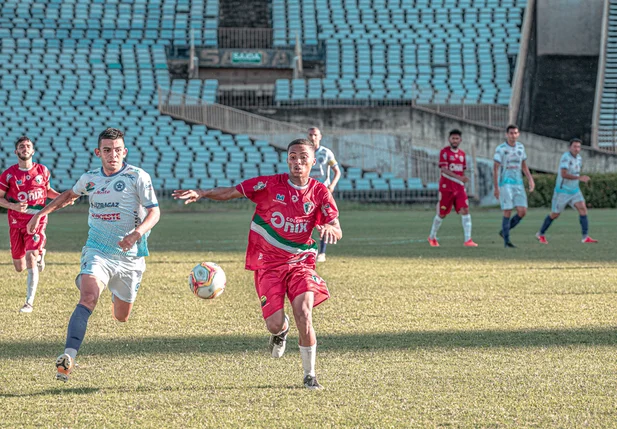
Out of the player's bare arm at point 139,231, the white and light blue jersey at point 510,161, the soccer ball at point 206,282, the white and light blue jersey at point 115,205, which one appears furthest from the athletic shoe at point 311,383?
the white and light blue jersey at point 510,161

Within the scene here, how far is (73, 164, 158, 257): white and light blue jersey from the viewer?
6.36 m

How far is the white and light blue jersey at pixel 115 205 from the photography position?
6359 mm

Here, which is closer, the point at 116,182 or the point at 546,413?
the point at 546,413

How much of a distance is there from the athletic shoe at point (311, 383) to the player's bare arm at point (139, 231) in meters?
1.46

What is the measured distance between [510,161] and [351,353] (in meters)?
9.97

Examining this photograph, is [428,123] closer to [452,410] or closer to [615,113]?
[615,113]

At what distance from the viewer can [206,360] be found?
6.21m

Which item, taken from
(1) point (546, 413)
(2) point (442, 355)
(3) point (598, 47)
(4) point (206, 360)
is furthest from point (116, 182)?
(3) point (598, 47)

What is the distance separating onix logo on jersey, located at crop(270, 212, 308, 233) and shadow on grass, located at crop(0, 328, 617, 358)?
1.04 m

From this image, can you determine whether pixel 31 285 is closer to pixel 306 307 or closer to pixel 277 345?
pixel 277 345

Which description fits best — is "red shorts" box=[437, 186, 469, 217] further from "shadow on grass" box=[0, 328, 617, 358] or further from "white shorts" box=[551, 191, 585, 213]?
"shadow on grass" box=[0, 328, 617, 358]

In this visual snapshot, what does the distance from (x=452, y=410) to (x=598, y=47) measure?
39.4 m

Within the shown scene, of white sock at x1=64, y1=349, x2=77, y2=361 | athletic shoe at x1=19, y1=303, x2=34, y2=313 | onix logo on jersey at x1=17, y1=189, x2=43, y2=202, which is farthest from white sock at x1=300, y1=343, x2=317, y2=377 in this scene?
onix logo on jersey at x1=17, y1=189, x2=43, y2=202

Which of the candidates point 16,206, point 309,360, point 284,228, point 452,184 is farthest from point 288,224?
point 452,184
